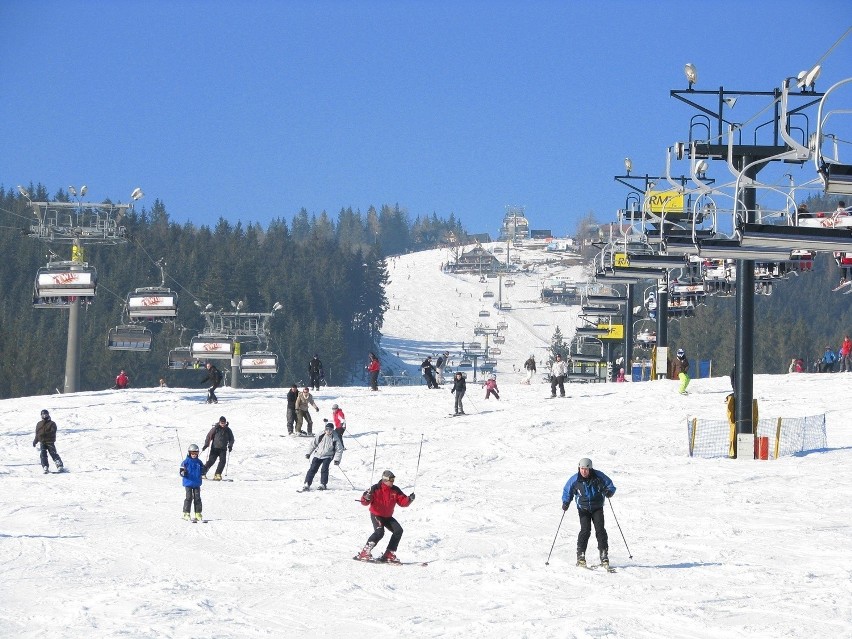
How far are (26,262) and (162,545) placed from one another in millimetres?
138380

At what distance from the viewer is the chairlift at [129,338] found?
53769mm

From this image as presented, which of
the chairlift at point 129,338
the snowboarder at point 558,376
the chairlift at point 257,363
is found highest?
the chairlift at point 129,338

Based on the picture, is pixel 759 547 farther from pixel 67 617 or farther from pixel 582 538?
pixel 67 617

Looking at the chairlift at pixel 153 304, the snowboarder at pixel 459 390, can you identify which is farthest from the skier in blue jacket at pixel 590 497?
the chairlift at pixel 153 304

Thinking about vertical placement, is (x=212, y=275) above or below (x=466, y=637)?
above

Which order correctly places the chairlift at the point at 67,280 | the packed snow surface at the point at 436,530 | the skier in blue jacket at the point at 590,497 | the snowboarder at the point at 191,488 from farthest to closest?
the chairlift at the point at 67,280, the snowboarder at the point at 191,488, the skier in blue jacket at the point at 590,497, the packed snow surface at the point at 436,530

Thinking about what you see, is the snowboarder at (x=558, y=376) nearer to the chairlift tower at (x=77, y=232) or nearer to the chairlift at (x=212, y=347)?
the chairlift tower at (x=77, y=232)

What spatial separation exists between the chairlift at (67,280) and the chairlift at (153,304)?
7132mm

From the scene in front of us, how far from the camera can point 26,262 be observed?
14562 cm

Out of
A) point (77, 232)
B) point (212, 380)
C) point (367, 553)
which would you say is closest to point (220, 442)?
point (367, 553)

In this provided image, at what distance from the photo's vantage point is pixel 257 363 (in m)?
61.2

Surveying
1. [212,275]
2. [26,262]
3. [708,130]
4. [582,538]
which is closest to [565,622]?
[582,538]

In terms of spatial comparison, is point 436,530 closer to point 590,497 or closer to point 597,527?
point 597,527

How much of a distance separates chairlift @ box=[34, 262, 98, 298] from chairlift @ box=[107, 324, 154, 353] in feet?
33.2
